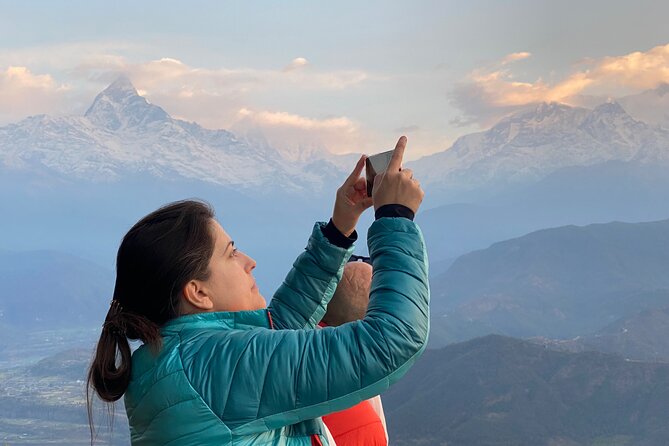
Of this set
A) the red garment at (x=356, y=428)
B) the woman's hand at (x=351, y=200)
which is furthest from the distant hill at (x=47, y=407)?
the woman's hand at (x=351, y=200)

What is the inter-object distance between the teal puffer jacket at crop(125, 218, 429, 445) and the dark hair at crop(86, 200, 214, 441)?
99mm

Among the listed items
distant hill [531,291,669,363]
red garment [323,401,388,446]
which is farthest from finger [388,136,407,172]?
distant hill [531,291,669,363]

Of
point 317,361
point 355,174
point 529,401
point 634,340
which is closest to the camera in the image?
point 317,361

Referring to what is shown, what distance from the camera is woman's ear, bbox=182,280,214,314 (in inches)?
69.1

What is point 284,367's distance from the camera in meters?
1.55

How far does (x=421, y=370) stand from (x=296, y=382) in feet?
390

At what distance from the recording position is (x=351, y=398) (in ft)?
5.11

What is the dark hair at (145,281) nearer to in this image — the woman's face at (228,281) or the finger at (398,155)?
the woman's face at (228,281)

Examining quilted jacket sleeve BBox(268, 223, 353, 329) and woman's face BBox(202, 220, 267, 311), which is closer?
woman's face BBox(202, 220, 267, 311)

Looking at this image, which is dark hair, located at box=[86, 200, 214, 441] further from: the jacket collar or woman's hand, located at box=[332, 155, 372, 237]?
woman's hand, located at box=[332, 155, 372, 237]

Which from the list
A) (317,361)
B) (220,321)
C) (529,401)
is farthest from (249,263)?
(529,401)

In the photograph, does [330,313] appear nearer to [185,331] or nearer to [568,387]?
[185,331]

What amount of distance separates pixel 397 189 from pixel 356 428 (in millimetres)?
1039

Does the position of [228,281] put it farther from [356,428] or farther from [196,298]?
[356,428]
